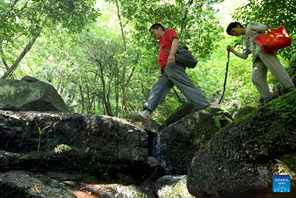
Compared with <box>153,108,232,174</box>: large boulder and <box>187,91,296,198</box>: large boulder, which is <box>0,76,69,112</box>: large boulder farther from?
<box>187,91,296,198</box>: large boulder

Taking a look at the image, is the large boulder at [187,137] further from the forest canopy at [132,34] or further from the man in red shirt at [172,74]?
the forest canopy at [132,34]

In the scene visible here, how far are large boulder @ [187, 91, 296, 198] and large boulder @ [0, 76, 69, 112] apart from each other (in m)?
5.32

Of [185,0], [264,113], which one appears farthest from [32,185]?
[185,0]

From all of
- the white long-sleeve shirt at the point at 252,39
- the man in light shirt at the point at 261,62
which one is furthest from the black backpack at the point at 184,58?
the white long-sleeve shirt at the point at 252,39

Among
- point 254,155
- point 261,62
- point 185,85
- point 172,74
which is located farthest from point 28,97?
point 261,62

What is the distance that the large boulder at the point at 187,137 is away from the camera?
14.9 ft

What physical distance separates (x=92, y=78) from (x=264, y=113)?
58.8 ft

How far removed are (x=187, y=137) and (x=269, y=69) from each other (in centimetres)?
221

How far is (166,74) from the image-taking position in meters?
4.88

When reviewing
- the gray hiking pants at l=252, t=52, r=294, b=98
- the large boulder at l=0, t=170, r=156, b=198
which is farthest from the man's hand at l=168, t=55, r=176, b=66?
the large boulder at l=0, t=170, r=156, b=198

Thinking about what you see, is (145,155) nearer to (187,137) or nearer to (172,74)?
(187,137)

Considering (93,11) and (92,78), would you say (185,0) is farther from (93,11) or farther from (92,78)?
(92,78)

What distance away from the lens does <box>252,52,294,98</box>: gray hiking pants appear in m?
3.48

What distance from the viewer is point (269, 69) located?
11.8 feet
